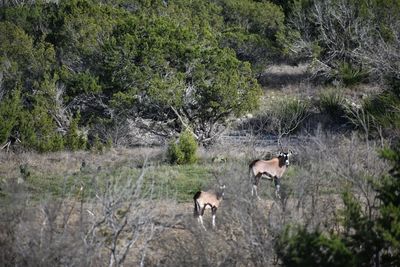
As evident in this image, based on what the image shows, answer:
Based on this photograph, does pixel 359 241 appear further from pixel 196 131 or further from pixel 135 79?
pixel 135 79

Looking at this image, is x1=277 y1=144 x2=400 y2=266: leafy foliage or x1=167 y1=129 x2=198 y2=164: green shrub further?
x1=167 y1=129 x2=198 y2=164: green shrub

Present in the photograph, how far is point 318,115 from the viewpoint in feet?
92.3

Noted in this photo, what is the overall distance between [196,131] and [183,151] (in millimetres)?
4393

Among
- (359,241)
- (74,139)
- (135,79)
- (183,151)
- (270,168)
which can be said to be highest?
(135,79)

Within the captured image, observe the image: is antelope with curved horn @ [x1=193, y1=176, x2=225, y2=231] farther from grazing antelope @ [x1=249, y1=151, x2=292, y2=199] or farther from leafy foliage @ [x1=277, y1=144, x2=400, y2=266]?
leafy foliage @ [x1=277, y1=144, x2=400, y2=266]

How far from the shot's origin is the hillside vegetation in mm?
9469

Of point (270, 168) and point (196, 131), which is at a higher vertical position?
point (196, 131)

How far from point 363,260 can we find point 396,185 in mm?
1062

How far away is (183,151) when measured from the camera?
20.7 meters

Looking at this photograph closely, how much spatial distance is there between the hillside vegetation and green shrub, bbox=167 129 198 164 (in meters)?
0.05

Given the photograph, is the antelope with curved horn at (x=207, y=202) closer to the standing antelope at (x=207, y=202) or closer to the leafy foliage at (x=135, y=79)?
the standing antelope at (x=207, y=202)

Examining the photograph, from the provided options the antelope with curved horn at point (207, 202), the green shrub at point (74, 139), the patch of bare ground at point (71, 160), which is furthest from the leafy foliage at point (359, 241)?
the green shrub at point (74, 139)

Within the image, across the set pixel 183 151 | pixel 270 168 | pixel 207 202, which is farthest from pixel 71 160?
pixel 207 202

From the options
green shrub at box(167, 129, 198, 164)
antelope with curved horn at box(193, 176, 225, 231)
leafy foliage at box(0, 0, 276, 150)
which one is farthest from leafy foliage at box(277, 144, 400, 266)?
leafy foliage at box(0, 0, 276, 150)
